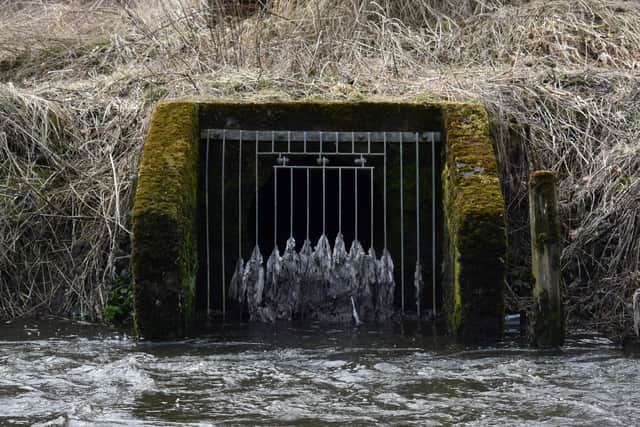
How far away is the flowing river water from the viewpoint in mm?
5598

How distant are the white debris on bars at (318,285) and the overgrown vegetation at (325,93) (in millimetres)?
1200

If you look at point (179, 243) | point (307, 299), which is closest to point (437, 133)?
point (307, 299)

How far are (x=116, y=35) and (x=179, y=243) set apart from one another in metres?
6.18

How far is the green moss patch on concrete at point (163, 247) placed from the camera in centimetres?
745

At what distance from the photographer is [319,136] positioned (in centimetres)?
861

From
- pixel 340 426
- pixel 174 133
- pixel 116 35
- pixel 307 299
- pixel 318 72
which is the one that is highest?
pixel 116 35

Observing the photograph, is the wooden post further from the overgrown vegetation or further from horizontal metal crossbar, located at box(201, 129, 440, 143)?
horizontal metal crossbar, located at box(201, 129, 440, 143)

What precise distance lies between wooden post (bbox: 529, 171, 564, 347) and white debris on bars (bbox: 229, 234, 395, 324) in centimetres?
158

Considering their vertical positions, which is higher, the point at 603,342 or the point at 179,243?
the point at 179,243

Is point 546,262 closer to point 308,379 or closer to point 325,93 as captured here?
point 308,379

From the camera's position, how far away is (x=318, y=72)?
35.1 feet

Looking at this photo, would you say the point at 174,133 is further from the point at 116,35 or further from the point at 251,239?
the point at 116,35

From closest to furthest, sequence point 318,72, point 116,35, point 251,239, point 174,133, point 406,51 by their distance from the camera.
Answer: point 174,133
point 251,239
point 318,72
point 406,51
point 116,35

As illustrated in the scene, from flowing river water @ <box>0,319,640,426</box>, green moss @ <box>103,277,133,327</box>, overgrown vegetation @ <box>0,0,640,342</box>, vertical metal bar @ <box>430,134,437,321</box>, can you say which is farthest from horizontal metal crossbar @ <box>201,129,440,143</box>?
flowing river water @ <box>0,319,640,426</box>
